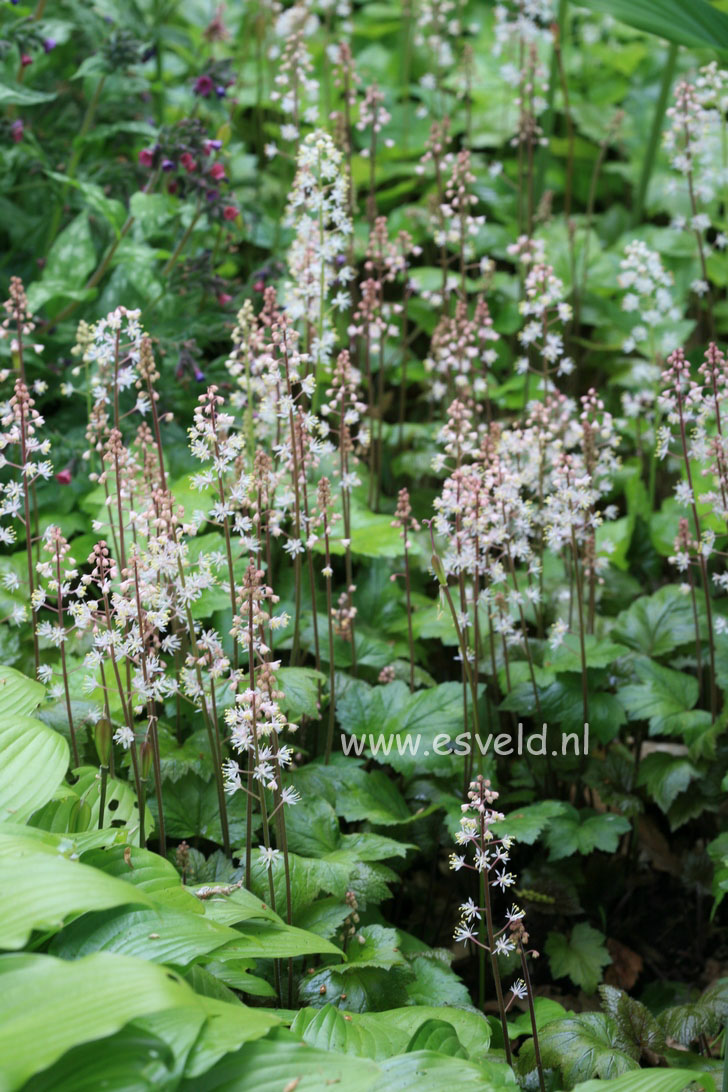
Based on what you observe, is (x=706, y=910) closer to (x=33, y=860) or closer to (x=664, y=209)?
(x=33, y=860)

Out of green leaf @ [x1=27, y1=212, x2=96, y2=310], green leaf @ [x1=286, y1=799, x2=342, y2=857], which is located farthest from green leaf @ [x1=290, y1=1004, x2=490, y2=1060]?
green leaf @ [x1=27, y1=212, x2=96, y2=310]

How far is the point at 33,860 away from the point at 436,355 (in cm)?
287

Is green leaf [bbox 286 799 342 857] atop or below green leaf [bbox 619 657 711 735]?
below

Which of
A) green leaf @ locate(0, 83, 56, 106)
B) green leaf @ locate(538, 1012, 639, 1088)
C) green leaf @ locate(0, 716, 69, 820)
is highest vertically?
green leaf @ locate(0, 83, 56, 106)

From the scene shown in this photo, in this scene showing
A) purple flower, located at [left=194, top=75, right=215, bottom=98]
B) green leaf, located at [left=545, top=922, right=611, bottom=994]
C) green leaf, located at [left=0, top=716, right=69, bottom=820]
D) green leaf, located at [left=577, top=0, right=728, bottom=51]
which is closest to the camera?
green leaf, located at [left=0, top=716, right=69, bottom=820]

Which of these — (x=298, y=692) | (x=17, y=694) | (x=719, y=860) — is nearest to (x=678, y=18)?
(x=298, y=692)

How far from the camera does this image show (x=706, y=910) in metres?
3.31

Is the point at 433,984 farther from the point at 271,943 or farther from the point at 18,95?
the point at 18,95

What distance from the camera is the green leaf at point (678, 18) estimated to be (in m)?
2.58

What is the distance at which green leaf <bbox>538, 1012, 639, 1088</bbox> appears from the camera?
2193 millimetres

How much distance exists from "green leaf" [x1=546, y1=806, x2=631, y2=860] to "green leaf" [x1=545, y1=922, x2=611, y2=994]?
0.24 metres

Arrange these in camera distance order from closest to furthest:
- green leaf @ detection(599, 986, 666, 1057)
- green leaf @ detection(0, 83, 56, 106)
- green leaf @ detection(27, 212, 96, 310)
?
green leaf @ detection(599, 986, 666, 1057) → green leaf @ detection(0, 83, 56, 106) → green leaf @ detection(27, 212, 96, 310)

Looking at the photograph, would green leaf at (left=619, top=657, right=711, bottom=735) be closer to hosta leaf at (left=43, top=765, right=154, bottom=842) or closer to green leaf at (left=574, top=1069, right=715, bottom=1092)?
green leaf at (left=574, top=1069, right=715, bottom=1092)

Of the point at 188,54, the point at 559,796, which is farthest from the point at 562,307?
the point at 188,54
